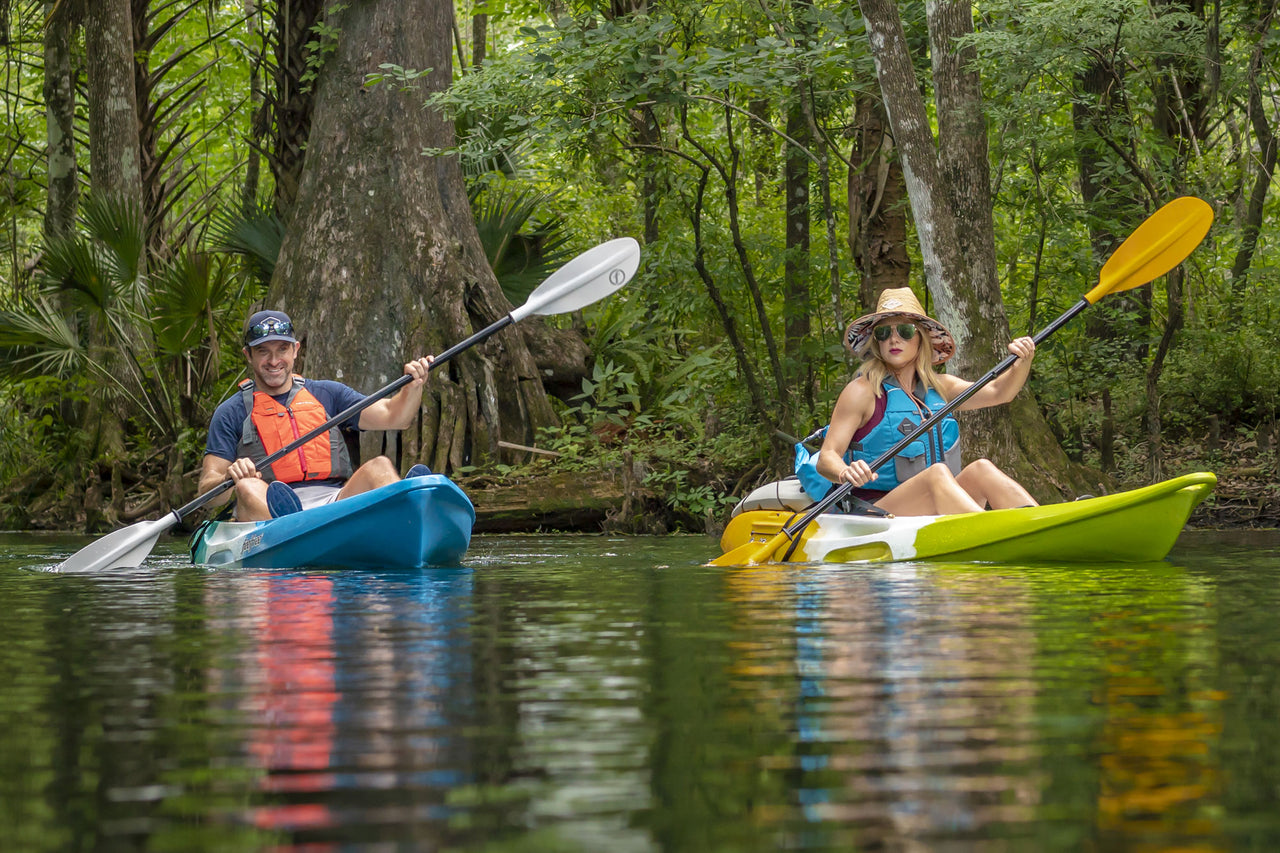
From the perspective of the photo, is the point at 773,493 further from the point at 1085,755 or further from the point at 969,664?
the point at 1085,755

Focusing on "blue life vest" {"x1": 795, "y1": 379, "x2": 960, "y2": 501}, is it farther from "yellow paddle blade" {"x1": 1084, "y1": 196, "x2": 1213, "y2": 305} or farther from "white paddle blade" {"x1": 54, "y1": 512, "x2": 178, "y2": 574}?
"white paddle blade" {"x1": 54, "y1": 512, "x2": 178, "y2": 574}

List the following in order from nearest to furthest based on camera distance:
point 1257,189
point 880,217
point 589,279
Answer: point 589,279, point 880,217, point 1257,189

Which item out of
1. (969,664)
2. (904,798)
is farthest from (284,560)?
(904,798)

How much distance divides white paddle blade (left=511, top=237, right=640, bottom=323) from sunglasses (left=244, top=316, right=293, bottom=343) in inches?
57.6

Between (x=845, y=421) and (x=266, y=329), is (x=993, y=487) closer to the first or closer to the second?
(x=845, y=421)

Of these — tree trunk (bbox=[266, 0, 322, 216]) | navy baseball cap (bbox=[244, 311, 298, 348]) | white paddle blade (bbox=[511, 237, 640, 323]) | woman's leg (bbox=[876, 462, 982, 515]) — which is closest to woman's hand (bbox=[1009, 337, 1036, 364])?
A: woman's leg (bbox=[876, 462, 982, 515])

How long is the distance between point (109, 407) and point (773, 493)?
26.3 ft

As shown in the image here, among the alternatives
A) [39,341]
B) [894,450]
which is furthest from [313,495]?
[39,341]

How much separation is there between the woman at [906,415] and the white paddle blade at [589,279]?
183 centimetres

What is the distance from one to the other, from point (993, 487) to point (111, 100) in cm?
1013

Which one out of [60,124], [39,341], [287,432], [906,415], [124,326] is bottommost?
[906,415]

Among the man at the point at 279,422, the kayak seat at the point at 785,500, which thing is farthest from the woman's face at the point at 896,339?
the man at the point at 279,422

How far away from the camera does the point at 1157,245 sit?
733 centimetres

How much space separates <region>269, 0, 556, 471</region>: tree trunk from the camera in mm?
11367
